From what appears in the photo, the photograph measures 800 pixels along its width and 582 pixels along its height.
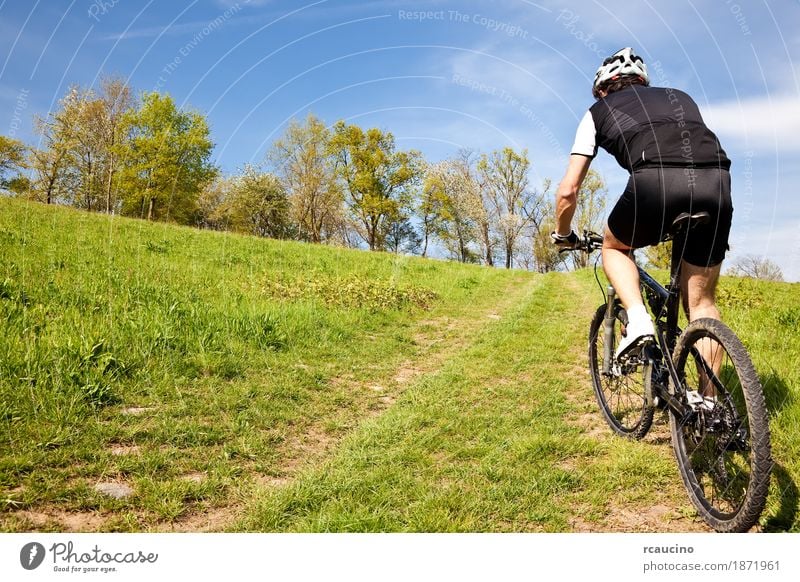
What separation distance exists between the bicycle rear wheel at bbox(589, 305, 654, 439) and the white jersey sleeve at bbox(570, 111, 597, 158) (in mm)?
1636

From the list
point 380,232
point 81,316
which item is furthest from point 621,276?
point 380,232

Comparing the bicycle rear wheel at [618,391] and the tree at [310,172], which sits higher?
the tree at [310,172]

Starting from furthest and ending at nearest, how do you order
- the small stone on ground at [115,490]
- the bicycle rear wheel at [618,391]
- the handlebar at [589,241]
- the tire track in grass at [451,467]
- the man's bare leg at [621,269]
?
the handlebar at [589,241]
the bicycle rear wheel at [618,391]
the man's bare leg at [621,269]
the small stone on ground at [115,490]
the tire track in grass at [451,467]

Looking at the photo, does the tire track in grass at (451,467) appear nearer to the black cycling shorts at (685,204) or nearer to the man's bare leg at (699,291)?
the man's bare leg at (699,291)

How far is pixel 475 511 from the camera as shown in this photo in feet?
9.84

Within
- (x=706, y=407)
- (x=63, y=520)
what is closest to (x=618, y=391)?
(x=706, y=407)

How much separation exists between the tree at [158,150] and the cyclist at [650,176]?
3788 centimetres

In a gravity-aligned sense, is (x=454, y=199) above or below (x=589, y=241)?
above

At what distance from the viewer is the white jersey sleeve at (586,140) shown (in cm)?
357

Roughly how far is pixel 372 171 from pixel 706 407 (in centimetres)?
3554

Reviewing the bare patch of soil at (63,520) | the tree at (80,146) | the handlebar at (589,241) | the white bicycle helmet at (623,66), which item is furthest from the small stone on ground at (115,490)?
the tree at (80,146)

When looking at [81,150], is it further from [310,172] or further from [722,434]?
[722,434]

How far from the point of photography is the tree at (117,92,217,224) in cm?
3606

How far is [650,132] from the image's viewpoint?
323cm
